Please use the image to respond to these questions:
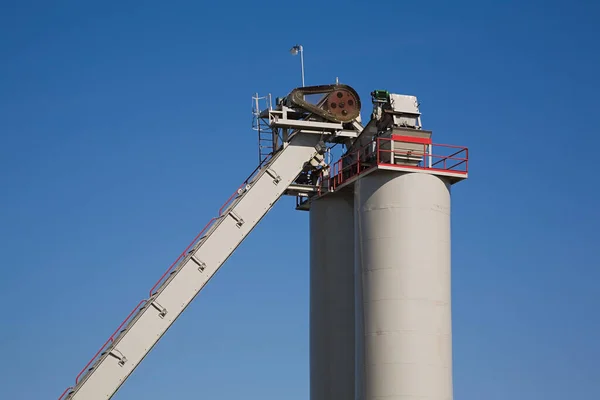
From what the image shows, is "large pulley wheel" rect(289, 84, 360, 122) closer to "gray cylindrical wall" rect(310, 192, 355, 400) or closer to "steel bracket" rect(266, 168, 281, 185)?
"steel bracket" rect(266, 168, 281, 185)

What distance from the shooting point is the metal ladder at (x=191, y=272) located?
4725 centimetres

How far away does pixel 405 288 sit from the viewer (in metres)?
46.8

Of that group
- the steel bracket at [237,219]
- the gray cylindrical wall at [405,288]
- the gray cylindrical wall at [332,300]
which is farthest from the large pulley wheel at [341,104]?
the steel bracket at [237,219]

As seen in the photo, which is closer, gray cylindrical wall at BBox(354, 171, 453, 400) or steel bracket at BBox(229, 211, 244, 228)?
gray cylindrical wall at BBox(354, 171, 453, 400)

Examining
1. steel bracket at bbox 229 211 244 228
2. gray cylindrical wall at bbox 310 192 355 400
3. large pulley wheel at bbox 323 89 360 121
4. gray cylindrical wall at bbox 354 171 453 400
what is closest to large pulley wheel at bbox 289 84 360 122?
large pulley wheel at bbox 323 89 360 121

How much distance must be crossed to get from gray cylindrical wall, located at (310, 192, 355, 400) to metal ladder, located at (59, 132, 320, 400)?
11.6 feet

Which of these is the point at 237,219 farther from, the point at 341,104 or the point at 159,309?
the point at 341,104

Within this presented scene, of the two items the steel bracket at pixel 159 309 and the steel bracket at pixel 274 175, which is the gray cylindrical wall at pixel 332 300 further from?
the steel bracket at pixel 159 309

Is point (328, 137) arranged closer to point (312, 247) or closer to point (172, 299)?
point (312, 247)

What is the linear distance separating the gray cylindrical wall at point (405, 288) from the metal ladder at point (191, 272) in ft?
17.7

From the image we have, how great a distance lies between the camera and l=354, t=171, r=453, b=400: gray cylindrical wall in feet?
151

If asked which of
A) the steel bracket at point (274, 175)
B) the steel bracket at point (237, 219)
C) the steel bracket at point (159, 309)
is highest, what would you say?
the steel bracket at point (274, 175)

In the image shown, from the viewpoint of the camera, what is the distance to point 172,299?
48.9 metres

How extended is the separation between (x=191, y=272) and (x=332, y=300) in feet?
27.1
